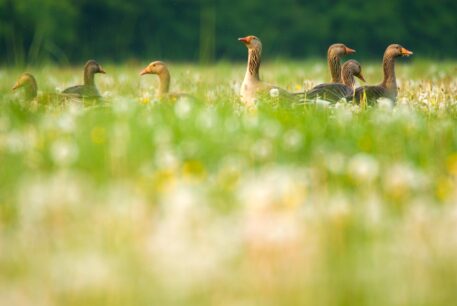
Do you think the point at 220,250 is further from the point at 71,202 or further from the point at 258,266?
the point at 71,202

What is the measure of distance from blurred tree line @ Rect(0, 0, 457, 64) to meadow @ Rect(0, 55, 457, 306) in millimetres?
31467

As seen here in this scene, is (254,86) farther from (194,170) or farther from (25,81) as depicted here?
(194,170)

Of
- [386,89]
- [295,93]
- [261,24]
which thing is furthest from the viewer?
[261,24]

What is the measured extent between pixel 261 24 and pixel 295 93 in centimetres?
3549

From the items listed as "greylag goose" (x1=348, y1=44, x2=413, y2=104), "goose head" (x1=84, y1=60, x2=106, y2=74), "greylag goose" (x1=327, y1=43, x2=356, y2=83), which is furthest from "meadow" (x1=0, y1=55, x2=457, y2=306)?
"goose head" (x1=84, y1=60, x2=106, y2=74)

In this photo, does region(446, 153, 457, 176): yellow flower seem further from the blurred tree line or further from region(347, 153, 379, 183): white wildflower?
the blurred tree line

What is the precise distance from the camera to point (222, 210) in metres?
4.59

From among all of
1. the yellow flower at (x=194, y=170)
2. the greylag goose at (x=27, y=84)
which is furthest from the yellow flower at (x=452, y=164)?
the greylag goose at (x=27, y=84)

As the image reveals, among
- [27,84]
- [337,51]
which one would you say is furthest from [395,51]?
[27,84]

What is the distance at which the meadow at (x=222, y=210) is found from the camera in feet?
12.1

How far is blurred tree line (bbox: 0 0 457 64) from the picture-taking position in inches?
1548

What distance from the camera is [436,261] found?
3988mm

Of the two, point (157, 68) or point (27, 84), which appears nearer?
point (27, 84)

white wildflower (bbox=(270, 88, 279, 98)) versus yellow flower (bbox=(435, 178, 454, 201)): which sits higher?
white wildflower (bbox=(270, 88, 279, 98))
